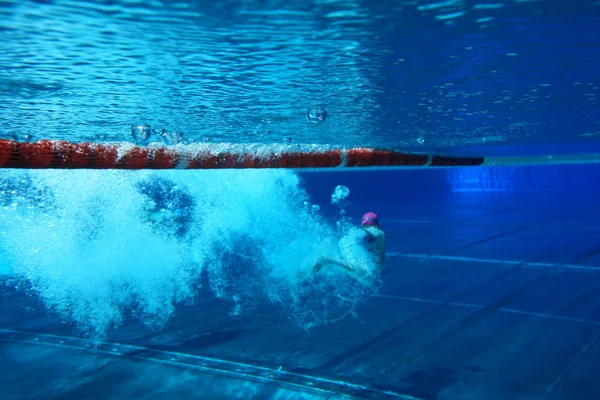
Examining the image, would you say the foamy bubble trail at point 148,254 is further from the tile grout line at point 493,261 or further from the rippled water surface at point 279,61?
the rippled water surface at point 279,61

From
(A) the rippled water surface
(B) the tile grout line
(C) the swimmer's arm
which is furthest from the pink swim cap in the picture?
(B) the tile grout line

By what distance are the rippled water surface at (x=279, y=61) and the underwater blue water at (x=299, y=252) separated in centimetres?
2

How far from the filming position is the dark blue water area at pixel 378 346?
15.7 ft

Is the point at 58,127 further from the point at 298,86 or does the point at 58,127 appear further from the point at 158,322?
the point at 298,86

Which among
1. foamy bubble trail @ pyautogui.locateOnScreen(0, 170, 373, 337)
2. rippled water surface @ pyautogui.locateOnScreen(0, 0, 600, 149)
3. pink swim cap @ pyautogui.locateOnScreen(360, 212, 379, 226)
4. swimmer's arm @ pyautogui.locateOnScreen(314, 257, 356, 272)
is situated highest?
rippled water surface @ pyautogui.locateOnScreen(0, 0, 600, 149)

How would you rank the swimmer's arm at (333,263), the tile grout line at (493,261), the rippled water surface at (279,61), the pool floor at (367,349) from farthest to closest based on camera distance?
the tile grout line at (493,261) → the swimmer's arm at (333,263) → the pool floor at (367,349) → the rippled water surface at (279,61)

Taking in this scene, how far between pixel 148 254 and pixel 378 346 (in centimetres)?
877

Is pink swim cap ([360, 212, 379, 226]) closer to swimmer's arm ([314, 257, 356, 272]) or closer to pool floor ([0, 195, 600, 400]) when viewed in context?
swimmer's arm ([314, 257, 356, 272])

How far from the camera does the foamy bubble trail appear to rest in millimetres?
8062

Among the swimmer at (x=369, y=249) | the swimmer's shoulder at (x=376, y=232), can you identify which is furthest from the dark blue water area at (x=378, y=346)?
the swimmer's shoulder at (x=376, y=232)

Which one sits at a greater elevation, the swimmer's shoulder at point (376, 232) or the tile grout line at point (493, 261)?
the swimmer's shoulder at point (376, 232)

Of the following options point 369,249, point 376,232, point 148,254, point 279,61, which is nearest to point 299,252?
point 148,254

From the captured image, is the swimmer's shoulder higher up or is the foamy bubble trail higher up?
the swimmer's shoulder

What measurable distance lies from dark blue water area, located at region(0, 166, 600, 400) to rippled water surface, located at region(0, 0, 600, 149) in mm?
3248
